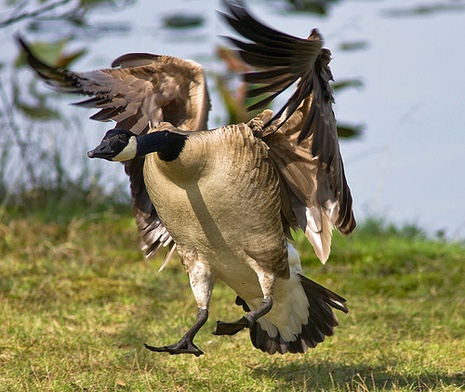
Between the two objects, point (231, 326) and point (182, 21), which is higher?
point (231, 326)

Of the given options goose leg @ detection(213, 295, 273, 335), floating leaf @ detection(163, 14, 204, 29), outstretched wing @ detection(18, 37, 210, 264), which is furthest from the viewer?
floating leaf @ detection(163, 14, 204, 29)

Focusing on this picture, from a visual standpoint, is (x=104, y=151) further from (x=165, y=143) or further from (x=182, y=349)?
(x=182, y=349)

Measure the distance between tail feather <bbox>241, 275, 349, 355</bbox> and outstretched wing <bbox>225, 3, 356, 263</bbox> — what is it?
0.31 m

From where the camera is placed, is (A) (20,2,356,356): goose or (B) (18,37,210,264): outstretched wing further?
(B) (18,37,210,264): outstretched wing

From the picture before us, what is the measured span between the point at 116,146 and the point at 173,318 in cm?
253

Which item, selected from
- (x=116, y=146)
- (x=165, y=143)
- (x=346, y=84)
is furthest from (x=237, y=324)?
(x=346, y=84)

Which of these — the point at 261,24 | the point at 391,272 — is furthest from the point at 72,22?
the point at 261,24

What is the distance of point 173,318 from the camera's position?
6.60m

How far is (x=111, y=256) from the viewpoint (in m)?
8.41

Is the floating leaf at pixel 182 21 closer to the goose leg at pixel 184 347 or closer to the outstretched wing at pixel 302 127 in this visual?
the outstretched wing at pixel 302 127

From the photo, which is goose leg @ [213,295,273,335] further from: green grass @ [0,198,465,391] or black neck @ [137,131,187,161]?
black neck @ [137,131,187,161]

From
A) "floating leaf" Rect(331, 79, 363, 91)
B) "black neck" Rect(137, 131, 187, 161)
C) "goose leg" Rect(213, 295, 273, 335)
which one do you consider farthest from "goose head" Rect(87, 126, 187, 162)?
"floating leaf" Rect(331, 79, 363, 91)

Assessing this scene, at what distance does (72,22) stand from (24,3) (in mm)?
1047

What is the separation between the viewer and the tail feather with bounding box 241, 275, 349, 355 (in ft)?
18.0
